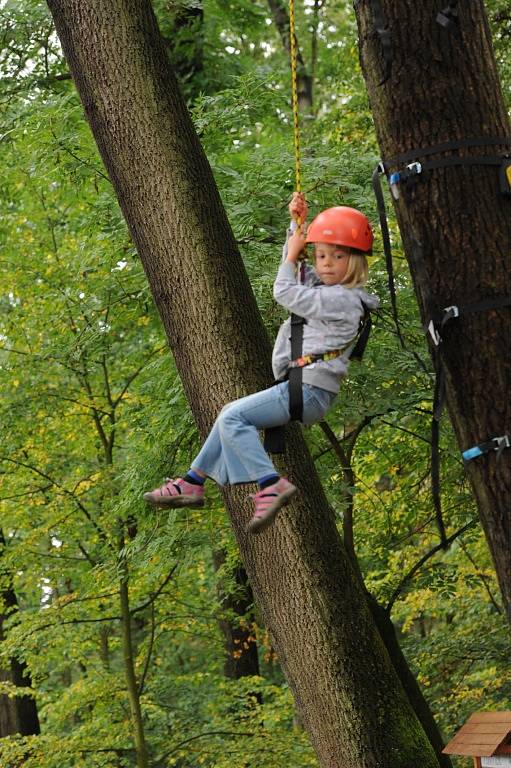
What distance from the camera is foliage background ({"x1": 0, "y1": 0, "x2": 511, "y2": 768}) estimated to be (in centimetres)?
844

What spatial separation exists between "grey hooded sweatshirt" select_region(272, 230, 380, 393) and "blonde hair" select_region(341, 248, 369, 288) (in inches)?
1.2

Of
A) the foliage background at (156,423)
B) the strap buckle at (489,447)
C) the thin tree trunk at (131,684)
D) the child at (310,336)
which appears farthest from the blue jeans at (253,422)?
the thin tree trunk at (131,684)

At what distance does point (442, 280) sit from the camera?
3533mm

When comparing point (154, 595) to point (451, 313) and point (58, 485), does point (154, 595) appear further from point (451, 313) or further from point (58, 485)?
point (451, 313)

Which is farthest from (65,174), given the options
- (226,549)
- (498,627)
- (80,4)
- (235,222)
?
(498,627)

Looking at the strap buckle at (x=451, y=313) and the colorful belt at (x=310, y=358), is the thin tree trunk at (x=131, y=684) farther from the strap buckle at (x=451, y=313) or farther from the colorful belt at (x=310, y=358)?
the strap buckle at (x=451, y=313)

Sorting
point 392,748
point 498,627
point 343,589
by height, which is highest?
point 343,589

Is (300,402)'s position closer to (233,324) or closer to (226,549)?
(233,324)

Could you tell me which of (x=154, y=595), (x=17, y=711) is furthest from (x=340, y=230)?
(x=17, y=711)

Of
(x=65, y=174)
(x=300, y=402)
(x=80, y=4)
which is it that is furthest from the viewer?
(x=65, y=174)

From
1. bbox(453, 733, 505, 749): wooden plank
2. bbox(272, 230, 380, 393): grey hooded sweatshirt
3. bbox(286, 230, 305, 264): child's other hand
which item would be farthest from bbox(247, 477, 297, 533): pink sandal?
bbox(453, 733, 505, 749): wooden plank

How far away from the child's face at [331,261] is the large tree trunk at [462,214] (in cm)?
42

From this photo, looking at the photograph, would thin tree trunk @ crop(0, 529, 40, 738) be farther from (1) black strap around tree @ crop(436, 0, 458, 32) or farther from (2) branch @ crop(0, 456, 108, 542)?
(1) black strap around tree @ crop(436, 0, 458, 32)

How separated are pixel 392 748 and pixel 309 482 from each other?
54.9 inches
